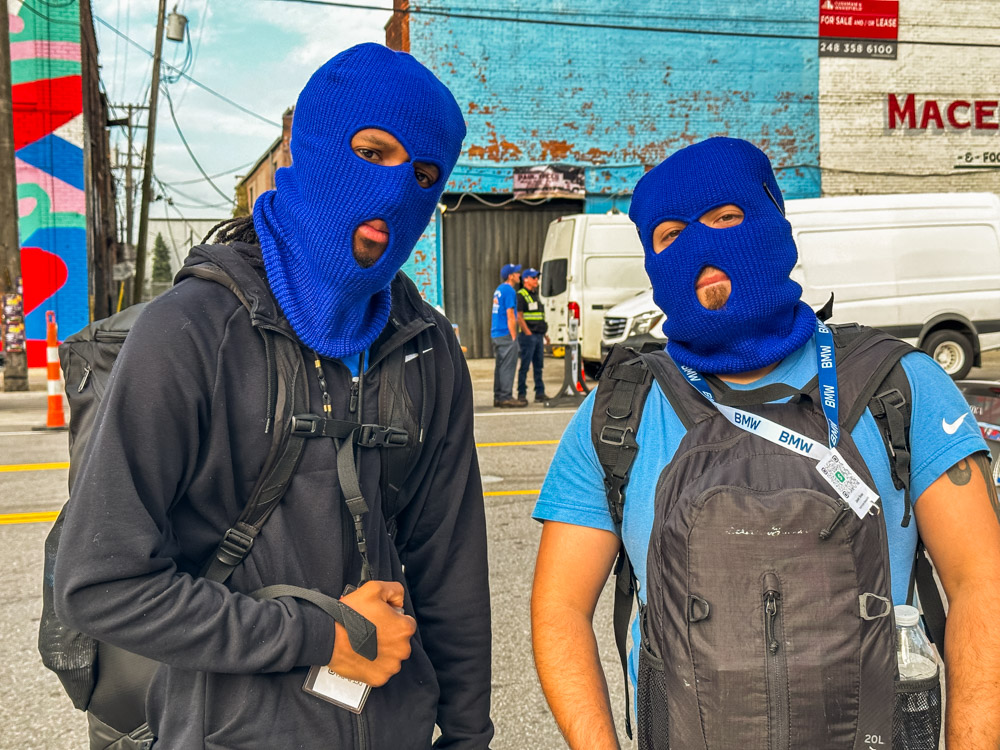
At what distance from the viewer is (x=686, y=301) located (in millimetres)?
1840

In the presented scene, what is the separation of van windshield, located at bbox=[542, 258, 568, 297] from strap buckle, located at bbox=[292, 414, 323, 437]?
47.4 ft

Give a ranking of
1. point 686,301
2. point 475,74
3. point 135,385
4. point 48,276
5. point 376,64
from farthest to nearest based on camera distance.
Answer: point 475,74 < point 48,276 < point 686,301 < point 376,64 < point 135,385

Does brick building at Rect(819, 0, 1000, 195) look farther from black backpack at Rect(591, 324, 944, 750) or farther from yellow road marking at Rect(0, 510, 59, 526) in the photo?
black backpack at Rect(591, 324, 944, 750)

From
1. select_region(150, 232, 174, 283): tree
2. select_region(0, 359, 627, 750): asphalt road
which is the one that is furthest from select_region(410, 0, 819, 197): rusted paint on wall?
select_region(150, 232, 174, 283): tree

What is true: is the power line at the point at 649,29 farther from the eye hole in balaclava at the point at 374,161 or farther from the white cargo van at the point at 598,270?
the eye hole in balaclava at the point at 374,161

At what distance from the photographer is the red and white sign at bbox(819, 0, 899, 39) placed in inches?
811

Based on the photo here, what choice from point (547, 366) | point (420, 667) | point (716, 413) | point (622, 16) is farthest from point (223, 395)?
point (622, 16)

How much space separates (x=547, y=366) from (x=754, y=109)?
764cm

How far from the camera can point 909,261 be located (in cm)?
1290

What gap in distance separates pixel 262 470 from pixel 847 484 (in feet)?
3.20

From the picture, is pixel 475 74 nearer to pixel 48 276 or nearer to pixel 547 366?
pixel 547 366

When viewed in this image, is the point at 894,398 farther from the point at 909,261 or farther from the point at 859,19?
the point at 859,19

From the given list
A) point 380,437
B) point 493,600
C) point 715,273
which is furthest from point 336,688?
point 493,600

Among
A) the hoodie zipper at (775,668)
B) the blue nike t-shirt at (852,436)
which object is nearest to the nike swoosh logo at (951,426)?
the blue nike t-shirt at (852,436)
